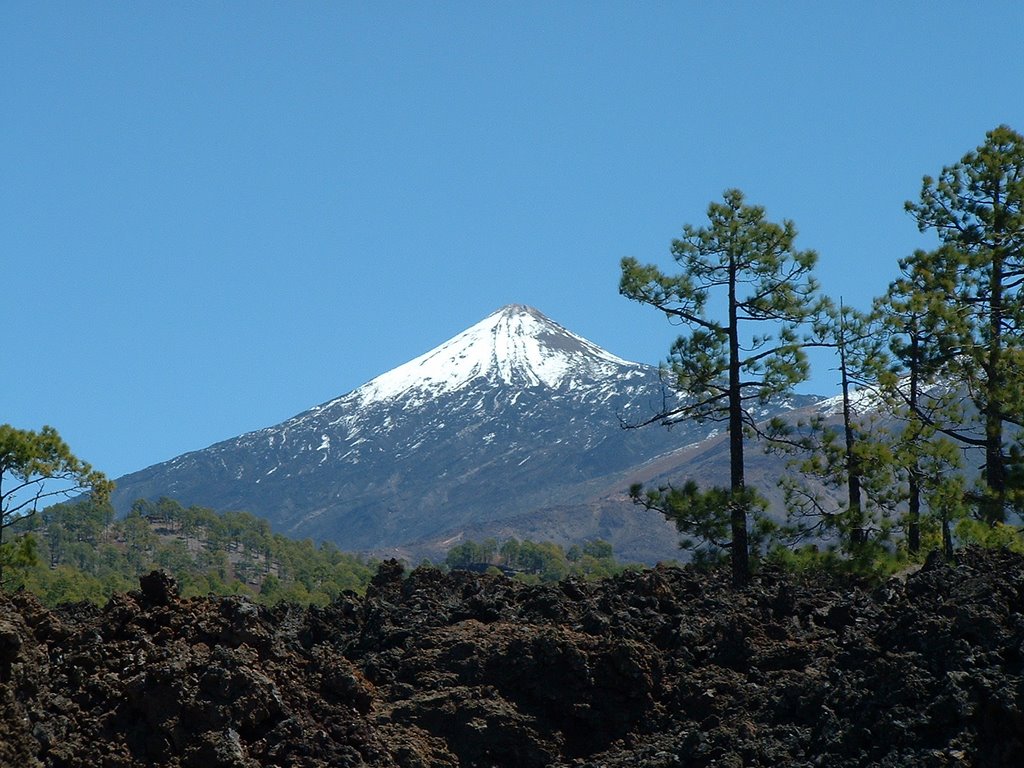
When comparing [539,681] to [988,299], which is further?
[988,299]

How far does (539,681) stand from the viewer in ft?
50.9

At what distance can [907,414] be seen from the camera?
30.7 meters

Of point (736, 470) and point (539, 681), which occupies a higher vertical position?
point (736, 470)

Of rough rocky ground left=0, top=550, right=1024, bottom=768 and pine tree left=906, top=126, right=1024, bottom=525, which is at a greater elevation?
pine tree left=906, top=126, right=1024, bottom=525

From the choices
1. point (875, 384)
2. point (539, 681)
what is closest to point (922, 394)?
point (875, 384)

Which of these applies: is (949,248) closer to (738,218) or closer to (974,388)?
(974,388)

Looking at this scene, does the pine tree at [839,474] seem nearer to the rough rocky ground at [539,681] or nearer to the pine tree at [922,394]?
the pine tree at [922,394]

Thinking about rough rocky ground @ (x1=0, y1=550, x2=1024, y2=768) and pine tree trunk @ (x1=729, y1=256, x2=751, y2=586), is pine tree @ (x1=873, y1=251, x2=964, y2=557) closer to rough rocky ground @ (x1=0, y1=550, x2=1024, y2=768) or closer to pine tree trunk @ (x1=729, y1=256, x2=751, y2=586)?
pine tree trunk @ (x1=729, y1=256, x2=751, y2=586)

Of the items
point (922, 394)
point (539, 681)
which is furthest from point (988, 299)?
point (539, 681)

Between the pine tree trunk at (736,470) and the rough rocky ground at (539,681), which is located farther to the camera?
the pine tree trunk at (736,470)

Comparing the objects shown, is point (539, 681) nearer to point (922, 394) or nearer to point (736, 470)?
point (736, 470)

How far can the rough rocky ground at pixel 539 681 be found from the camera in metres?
12.1

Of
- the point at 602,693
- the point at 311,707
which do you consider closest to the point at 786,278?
the point at 602,693

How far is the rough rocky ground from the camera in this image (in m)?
12.1
